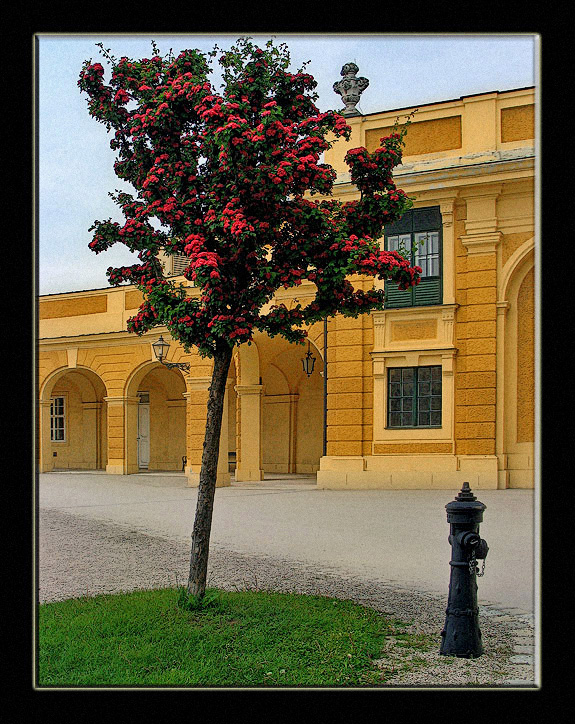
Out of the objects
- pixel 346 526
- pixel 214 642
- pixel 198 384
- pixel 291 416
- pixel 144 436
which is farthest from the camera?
pixel 144 436

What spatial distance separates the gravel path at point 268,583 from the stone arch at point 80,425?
689 centimetres

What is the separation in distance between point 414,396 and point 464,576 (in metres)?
6.77

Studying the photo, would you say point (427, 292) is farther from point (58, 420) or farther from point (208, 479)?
point (58, 420)

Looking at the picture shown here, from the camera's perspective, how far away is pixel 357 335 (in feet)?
40.0

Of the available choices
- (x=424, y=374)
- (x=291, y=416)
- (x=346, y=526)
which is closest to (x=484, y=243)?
(x=424, y=374)

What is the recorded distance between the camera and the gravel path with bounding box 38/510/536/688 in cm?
427

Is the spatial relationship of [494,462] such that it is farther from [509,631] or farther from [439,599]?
[509,631]

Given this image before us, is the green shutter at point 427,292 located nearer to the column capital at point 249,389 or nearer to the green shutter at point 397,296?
the green shutter at point 397,296

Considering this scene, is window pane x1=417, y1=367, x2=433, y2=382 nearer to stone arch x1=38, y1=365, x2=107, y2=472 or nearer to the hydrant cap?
the hydrant cap

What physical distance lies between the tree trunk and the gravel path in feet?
3.40

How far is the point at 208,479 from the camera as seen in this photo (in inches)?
201

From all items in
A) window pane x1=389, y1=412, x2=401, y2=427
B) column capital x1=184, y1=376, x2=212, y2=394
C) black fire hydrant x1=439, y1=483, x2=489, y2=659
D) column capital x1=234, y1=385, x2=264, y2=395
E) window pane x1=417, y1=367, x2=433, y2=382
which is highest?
window pane x1=417, y1=367, x2=433, y2=382

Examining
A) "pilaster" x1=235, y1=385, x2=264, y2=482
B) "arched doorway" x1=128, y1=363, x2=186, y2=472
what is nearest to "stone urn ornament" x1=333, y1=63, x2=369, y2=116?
"pilaster" x1=235, y1=385, x2=264, y2=482
